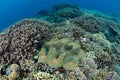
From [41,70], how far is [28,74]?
385 millimetres

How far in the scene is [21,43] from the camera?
7.44 meters

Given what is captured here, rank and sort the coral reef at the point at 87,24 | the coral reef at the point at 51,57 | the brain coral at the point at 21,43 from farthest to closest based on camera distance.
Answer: the coral reef at the point at 87,24
the brain coral at the point at 21,43
the coral reef at the point at 51,57

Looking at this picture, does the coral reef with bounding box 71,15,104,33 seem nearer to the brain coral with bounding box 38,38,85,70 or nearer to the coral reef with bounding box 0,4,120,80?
the coral reef with bounding box 0,4,120,80

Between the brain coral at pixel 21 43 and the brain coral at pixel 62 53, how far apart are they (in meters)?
0.36

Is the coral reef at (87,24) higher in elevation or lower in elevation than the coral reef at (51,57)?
higher

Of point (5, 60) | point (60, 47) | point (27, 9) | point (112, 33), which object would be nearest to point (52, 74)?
point (60, 47)

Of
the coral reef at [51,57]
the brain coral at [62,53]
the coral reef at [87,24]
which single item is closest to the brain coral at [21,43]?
the coral reef at [51,57]

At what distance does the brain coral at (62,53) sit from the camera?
6848 mm

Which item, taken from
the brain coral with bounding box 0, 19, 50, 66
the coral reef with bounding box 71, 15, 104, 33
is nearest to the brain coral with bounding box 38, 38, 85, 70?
the brain coral with bounding box 0, 19, 50, 66

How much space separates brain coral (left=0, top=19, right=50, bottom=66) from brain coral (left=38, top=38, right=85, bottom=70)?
1.17 ft

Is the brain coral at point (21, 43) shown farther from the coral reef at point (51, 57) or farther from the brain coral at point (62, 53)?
the brain coral at point (62, 53)

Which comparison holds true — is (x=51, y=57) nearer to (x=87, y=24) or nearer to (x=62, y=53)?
(x=62, y=53)

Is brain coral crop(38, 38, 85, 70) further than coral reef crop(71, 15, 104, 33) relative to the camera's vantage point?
No

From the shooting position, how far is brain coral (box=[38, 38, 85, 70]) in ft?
22.5
